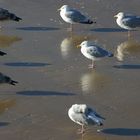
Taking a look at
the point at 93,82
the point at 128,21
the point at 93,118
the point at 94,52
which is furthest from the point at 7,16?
the point at 93,118

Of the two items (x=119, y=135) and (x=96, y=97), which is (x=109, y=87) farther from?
(x=119, y=135)

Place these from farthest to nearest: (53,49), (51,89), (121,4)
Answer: (121,4), (53,49), (51,89)

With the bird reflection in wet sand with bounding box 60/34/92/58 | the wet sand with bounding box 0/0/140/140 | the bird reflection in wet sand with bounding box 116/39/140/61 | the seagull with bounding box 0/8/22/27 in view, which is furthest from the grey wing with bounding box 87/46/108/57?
the seagull with bounding box 0/8/22/27

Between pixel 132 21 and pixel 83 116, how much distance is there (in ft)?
14.8

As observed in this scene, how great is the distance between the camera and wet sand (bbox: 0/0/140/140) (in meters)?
8.70

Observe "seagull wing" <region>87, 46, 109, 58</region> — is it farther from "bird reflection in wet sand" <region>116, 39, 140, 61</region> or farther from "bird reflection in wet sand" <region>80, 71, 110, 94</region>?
"bird reflection in wet sand" <region>116, 39, 140, 61</region>

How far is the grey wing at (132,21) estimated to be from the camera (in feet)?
40.8

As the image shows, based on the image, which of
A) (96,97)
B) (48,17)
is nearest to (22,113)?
(96,97)

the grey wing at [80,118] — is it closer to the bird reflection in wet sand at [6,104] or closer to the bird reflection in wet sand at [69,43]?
the bird reflection in wet sand at [6,104]

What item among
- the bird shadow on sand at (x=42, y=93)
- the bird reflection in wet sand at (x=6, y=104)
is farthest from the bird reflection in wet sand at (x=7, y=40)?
the bird reflection in wet sand at (x=6, y=104)

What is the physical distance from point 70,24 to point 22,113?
4333mm

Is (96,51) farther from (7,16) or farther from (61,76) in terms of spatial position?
(7,16)

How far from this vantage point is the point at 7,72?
1058 centimetres

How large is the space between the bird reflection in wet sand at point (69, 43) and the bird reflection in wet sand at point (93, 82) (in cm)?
100
